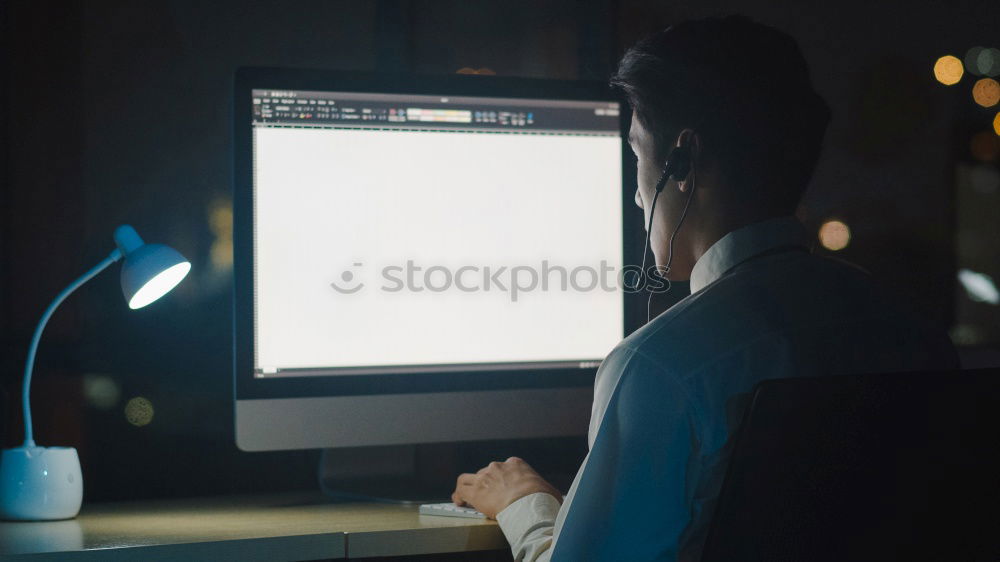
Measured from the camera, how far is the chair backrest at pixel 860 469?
0.66m

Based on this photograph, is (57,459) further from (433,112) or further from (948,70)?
(948,70)

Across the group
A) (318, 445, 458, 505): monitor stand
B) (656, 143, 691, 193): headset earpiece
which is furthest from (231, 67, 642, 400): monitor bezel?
(656, 143, 691, 193): headset earpiece

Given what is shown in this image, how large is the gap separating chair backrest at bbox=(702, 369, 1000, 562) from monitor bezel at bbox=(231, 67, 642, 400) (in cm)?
71

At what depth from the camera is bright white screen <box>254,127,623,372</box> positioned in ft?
4.22

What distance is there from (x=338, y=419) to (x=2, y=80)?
2.24 ft

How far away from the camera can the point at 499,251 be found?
1.36 meters

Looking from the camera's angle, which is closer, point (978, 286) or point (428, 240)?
point (428, 240)

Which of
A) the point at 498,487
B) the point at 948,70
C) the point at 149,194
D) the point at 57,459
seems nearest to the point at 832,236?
the point at 948,70

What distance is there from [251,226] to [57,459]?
37 centimetres

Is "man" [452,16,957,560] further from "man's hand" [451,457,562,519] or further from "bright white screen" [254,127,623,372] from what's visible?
"bright white screen" [254,127,623,372]

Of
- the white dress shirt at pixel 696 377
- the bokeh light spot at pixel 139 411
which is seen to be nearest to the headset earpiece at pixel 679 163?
the white dress shirt at pixel 696 377

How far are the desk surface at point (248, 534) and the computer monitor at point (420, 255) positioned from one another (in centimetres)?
12

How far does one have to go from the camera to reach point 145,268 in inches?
47.4

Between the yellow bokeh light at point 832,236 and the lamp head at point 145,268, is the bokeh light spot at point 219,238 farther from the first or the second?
the yellow bokeh light at point 832,236
